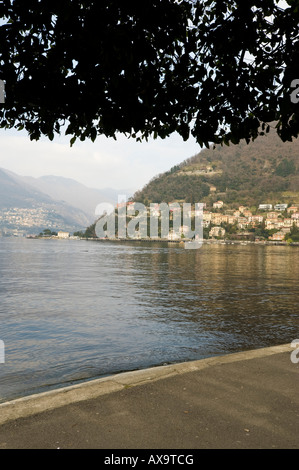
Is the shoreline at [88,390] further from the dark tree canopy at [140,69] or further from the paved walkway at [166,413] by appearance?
the dark tree canopy at [140,69]

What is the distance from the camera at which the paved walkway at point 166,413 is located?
4.02 m

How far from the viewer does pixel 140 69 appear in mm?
6082

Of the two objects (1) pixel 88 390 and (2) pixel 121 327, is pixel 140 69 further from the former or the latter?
(2) pixel 121 327

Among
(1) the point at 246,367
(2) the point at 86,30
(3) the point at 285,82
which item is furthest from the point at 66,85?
(1) the point at 246,367

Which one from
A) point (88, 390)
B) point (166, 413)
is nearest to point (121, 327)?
point (88, 390)

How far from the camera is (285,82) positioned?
5531 mm

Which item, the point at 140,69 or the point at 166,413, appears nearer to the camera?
the point at 166,413

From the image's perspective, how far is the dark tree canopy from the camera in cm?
523

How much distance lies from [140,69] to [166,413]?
4688mm

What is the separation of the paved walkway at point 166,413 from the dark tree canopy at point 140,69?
11.3ft

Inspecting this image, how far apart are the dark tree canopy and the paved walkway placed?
11.3 ft

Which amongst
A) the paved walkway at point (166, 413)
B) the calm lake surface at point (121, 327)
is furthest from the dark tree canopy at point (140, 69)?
the calm lake surface at point (121, 327)

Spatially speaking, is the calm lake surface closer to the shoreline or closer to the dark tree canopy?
the shoreline
